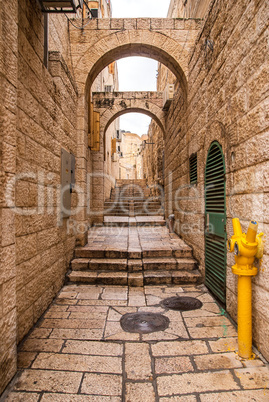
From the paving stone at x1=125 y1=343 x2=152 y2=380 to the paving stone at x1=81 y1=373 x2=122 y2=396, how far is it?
0.39 ft

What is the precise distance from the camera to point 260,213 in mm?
2160

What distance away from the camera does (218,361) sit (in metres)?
2.12

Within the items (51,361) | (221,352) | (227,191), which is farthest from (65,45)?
(221,352)

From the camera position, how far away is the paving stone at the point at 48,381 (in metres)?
1.83

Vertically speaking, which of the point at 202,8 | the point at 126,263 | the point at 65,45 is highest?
the point at 202,8

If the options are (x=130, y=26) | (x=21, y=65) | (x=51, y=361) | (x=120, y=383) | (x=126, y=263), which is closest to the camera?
(x=120, y=383)

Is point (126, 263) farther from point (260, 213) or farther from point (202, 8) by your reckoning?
point (202, 8)

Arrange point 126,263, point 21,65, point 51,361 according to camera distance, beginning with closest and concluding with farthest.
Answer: point 51,361
point 21,65
point 126,263

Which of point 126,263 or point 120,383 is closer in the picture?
point 120,383

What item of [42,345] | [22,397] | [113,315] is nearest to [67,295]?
[113,315]

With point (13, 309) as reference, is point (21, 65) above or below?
above

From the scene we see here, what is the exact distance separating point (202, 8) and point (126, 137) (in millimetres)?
42875

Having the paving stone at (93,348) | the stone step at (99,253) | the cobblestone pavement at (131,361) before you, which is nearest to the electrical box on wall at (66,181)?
the stone step at (99,253)

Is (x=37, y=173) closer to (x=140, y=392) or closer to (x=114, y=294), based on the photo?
(x=114, y=294)
